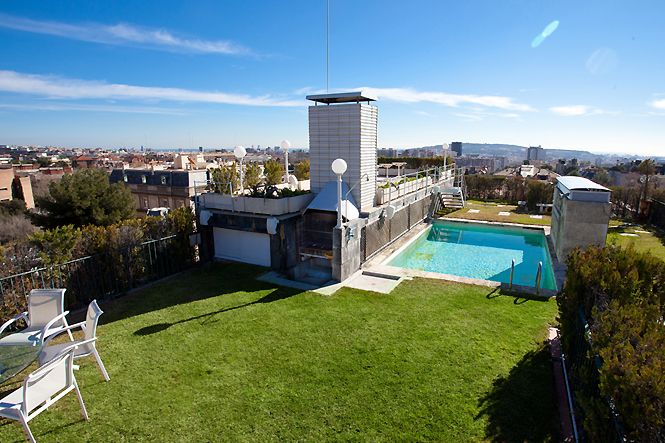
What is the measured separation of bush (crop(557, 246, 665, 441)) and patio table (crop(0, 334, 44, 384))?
22.4ft

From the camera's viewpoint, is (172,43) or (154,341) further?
(172,43)

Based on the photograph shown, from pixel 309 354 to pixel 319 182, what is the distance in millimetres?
8255

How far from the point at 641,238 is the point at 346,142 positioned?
15522 millimetres

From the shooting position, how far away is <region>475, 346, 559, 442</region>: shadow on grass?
4723 mm

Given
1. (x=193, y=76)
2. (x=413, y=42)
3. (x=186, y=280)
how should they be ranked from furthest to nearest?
(x=193, y=76) < (x=413, y=42) < (x=186, y=280)

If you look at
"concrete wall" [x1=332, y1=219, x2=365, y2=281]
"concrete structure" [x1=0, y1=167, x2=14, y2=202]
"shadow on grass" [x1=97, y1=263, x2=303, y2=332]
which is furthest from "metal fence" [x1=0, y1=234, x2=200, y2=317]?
"concrete structure" [x1=0, y1=167, x2=14, y2=202]

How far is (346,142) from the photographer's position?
43.2ft

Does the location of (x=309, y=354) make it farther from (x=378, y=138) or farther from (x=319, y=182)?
(x=378, y=138)

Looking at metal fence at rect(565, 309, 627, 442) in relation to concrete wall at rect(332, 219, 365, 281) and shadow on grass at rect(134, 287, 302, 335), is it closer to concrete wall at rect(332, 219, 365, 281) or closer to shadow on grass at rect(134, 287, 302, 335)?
concrete wall at rect(332, 219, 365, 281)

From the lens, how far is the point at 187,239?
12.3 m

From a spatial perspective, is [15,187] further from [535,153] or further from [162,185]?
[535,153]

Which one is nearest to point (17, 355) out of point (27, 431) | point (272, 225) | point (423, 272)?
point (27, 431)

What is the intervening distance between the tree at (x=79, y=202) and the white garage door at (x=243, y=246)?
1354cm

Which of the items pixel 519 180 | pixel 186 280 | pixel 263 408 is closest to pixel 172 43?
pixel 186 280
